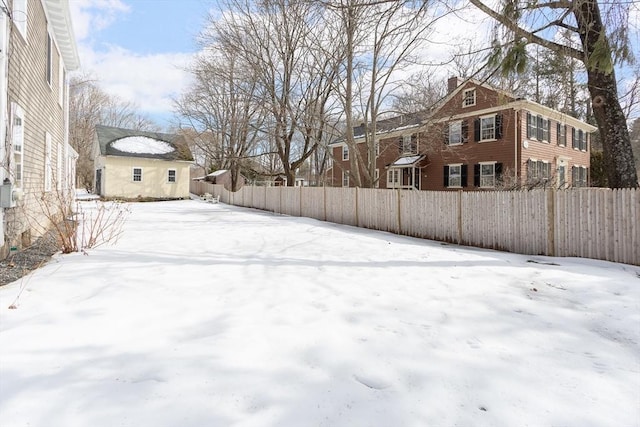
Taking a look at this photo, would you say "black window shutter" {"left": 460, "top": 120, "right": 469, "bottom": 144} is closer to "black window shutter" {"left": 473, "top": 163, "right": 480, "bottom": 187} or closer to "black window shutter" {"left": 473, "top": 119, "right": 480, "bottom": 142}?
"black window shutter" {"left": 473, "top": 119, "right": 480, "bottom": 142}

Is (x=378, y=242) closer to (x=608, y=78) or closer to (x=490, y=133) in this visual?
(x=608, y=78)

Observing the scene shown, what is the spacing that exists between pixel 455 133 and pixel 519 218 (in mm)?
15061

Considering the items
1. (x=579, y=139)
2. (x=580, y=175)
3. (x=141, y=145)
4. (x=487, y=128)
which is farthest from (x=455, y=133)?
(x=141, y=145)

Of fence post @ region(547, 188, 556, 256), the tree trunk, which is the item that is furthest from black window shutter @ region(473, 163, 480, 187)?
the tree trunk

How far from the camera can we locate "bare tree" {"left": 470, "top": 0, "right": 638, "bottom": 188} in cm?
500

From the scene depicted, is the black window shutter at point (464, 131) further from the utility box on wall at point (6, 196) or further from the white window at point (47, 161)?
the utility box on wall at point (6, 196)

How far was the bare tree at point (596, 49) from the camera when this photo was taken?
500 cm

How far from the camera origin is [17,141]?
5660mm

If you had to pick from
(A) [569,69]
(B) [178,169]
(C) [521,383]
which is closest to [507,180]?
(A) [569,69]

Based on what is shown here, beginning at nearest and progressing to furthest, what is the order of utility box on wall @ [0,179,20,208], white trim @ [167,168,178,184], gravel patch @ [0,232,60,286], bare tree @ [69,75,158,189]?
1. gravel patch @ [0,232,60,286]
2. utility box on wall @ [0,179,20,208]
3. white trim @ [167,168,178,184]
4. bare tree @ [69,75,158,189]

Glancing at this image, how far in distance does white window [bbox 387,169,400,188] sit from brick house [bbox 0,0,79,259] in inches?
753

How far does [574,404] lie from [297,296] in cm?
259

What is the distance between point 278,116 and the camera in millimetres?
16484

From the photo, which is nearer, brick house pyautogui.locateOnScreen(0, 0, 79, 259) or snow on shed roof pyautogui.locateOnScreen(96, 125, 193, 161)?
brick house pyautogui.locateOnScreen(0, 0, 79, 259)
